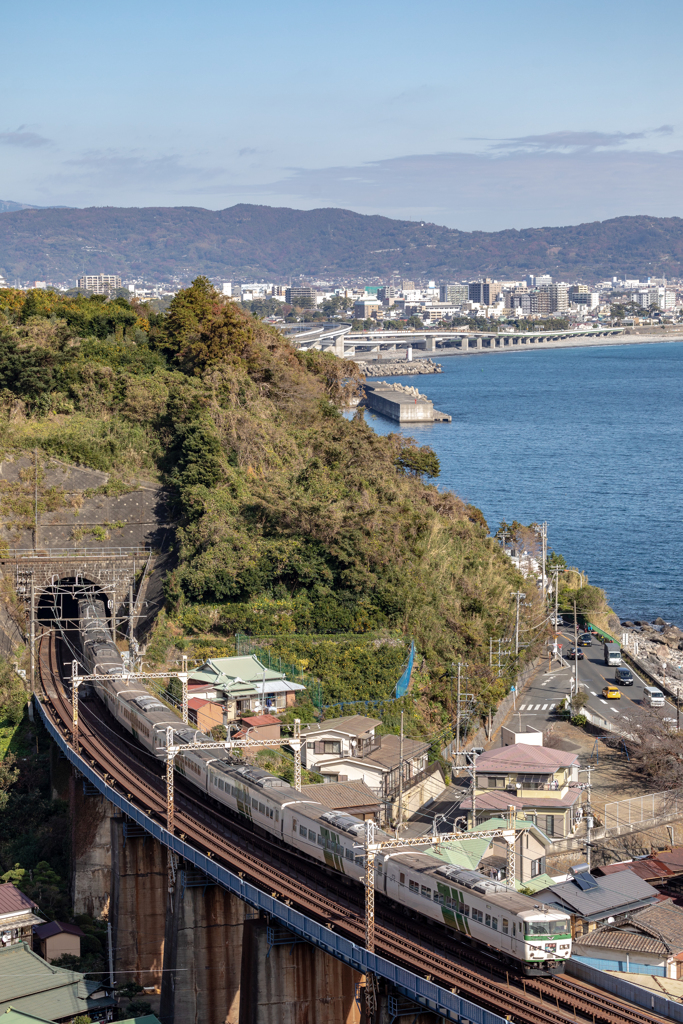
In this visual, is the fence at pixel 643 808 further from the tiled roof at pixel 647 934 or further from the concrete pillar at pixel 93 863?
the concrete pillar at pixel 93 863

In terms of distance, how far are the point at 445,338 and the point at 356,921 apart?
563ft

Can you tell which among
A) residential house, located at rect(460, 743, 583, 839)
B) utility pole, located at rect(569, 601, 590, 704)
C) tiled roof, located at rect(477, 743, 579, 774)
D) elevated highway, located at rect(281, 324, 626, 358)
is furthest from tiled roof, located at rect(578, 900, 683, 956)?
elevated highway, located at rect(281, 324, 626, 358)

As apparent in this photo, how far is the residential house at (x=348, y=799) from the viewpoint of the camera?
70.7 feet

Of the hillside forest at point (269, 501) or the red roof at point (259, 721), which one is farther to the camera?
the hillside forest at point (269, 501)

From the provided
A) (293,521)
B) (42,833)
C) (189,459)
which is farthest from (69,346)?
(42,833)

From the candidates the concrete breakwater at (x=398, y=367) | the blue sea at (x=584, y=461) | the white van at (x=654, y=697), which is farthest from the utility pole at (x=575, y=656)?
the concrete breakwater at (x=398, y=367)

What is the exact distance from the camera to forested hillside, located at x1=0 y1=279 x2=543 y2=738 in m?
31.1

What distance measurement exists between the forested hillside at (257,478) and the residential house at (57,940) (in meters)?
10.4

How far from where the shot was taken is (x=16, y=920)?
19.0 m

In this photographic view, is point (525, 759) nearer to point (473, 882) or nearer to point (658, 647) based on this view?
point (473, 882)

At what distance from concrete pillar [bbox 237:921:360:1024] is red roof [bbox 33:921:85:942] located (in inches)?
216

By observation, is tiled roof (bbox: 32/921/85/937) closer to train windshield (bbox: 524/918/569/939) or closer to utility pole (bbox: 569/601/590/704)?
train windshield (bbox: 524/918/569/939)

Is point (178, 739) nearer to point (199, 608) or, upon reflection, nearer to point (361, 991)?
point (361, 991)

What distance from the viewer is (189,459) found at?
3734 centimetres
